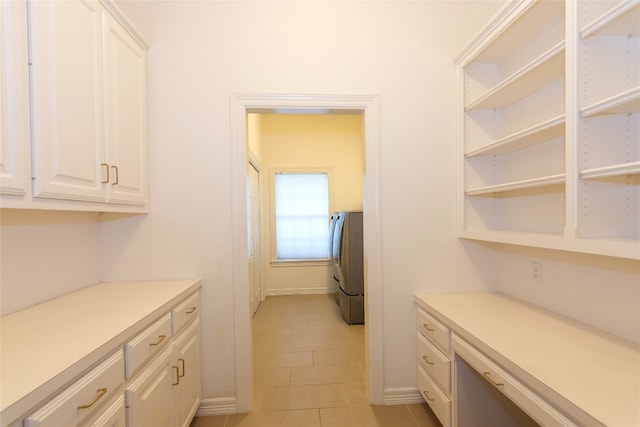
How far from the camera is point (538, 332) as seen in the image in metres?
1.37

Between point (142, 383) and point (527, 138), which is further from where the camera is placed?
point (527, 138)

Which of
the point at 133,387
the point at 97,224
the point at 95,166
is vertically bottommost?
the point at 133,387

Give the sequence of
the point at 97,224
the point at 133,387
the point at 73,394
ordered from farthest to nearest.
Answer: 1. the point at 97,224
2. the point at 133,387
3. the point at 73,394

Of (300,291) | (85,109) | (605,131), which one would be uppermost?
(85,109)

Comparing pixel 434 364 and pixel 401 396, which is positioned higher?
pixel 434 364

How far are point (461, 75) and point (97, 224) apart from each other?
258cm

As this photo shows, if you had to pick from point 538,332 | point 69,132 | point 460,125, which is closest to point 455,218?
point 460,125

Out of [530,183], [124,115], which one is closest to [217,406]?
[124,115]

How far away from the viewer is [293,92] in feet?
6.75

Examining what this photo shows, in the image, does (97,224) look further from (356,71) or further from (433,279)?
(433,279)

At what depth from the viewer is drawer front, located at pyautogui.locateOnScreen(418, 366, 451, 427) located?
1.64 meters

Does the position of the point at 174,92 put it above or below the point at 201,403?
above

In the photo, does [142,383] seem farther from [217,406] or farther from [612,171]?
[612,171]

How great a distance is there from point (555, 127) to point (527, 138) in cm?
20
